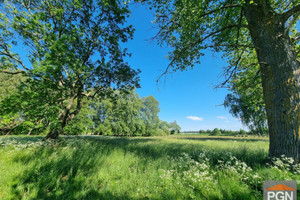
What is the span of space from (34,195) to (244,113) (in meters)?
32.5

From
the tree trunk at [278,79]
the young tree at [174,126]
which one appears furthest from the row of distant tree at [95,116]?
the young tree at [174,126]

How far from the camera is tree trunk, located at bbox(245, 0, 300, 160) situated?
3.11 meters

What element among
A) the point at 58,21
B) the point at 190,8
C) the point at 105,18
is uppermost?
the point at 105,18

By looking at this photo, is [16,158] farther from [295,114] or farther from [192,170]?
[295,114]

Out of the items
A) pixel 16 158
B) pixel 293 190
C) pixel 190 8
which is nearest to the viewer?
pixel 293 190

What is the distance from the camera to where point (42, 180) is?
9.80 feet

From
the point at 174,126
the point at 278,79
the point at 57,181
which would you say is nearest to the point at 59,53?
the point at 57,181

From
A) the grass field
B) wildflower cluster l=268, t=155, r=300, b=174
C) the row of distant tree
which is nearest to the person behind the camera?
the grass field

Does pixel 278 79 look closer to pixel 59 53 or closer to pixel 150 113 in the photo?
pixel 59 53

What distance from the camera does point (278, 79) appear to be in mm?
3387

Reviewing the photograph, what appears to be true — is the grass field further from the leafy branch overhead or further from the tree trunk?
the leafy branch overhead

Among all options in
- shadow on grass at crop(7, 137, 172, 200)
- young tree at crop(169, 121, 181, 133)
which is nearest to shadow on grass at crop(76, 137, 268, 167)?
shadow on grass at crop(7, 137, 172, 200)

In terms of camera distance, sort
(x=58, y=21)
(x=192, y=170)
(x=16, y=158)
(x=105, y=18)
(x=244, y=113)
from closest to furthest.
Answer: (x=192, y=170) < (x=16, y=158) < (x=58, y=21) < (x=105, y=18) < (x=244, y=113)

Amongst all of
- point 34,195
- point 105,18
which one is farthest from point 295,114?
point 105,18
